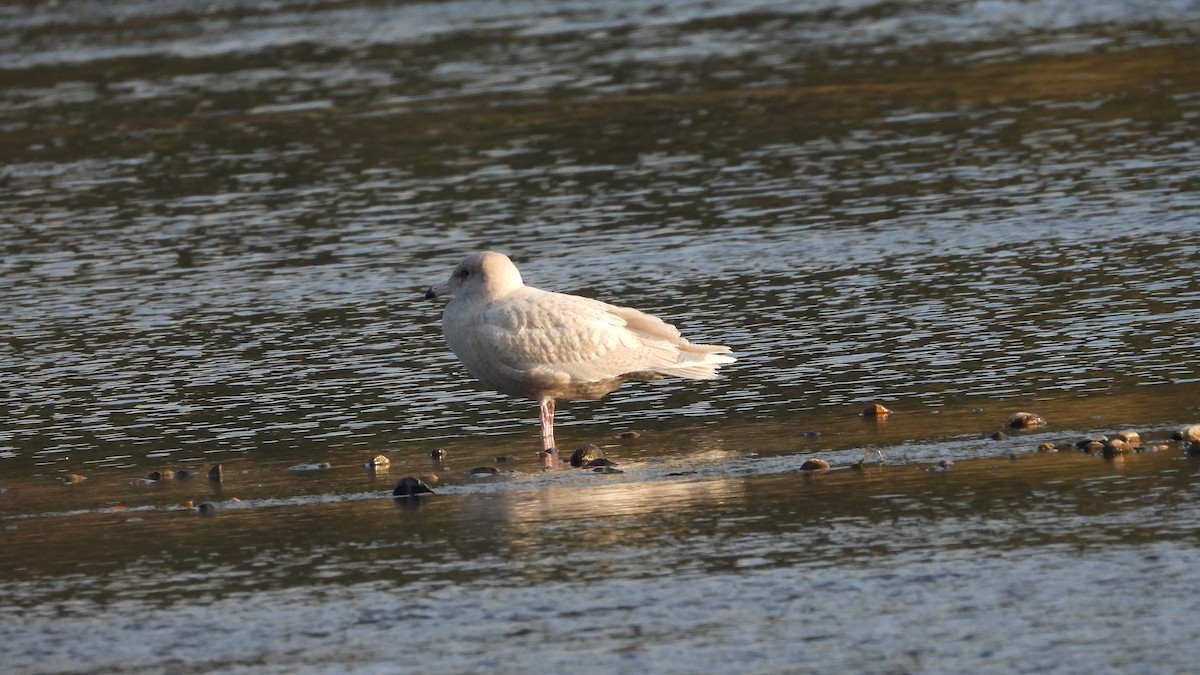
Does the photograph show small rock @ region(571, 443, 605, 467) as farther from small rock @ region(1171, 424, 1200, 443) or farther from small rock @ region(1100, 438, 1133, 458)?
small rock @ region(1171, 424, 1200, 443)

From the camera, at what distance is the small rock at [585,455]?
35.0 feet

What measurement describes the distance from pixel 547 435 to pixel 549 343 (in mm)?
494

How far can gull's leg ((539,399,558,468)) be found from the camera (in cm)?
1085

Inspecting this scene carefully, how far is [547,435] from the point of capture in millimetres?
11164

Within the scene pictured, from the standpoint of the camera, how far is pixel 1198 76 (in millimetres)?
23516

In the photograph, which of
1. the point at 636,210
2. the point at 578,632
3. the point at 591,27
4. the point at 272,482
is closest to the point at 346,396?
the point at 272,482

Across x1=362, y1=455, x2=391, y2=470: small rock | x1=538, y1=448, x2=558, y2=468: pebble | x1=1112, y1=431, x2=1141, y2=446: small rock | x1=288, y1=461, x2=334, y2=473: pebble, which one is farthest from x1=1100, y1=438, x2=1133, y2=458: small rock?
x1=288, y1=461, x2=334, y2=473: pebble

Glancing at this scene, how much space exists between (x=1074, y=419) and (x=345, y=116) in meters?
16.7

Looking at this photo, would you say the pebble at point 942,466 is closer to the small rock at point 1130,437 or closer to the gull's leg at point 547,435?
the small rock at point 1130,437

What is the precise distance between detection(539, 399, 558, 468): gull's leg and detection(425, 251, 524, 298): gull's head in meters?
0.69

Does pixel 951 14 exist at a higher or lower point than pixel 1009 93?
higher

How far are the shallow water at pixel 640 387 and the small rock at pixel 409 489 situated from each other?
0.35ft

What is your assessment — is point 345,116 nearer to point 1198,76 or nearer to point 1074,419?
point 1198,76

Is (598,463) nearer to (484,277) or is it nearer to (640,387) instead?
(484,277)
